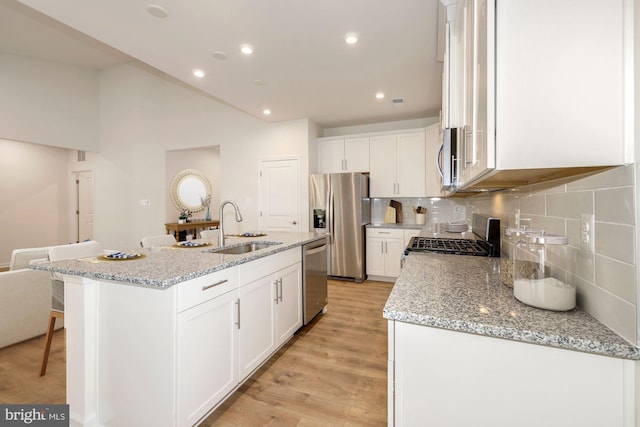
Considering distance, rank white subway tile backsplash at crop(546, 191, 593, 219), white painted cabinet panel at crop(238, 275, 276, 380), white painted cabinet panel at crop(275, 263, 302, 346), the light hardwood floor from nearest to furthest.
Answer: white subway tile backsplash at crop(546, 191, 593, 219), the light hardwood floor, white painted cabinet panel at crop(238, 275, 276, 380), white painted cabinet panel at crop(275, 263, 302, 346)

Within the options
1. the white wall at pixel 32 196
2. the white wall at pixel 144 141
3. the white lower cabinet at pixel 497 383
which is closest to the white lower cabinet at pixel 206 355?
the white lower cabinet at pixel 497 383

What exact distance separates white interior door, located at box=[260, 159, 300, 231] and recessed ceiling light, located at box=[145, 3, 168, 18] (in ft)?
9.28

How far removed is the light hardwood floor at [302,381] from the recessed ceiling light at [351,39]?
2643 mm

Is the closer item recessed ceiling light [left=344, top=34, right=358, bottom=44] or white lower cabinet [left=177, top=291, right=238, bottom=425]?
white lower cabinet [left=177, top=291, right=238, bottom=425]

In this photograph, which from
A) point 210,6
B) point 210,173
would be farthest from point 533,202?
point 210,173

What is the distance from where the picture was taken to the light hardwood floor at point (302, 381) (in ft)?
5.43

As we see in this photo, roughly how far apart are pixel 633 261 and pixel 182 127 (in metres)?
6.42

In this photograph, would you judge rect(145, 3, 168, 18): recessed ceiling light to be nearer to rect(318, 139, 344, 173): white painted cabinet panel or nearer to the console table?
rect(318, 139, 344, 173): white painted cabinet panel

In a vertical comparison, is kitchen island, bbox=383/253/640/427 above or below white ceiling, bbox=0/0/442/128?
below

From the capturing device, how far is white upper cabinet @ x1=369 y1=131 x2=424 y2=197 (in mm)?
4434

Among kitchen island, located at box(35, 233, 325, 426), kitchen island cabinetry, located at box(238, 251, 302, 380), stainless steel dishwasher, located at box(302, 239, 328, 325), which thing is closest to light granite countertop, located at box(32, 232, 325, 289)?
kitchen island, located at box(35, 233, 325, 426)

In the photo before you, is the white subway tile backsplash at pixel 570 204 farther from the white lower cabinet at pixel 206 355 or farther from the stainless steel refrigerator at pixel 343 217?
the stainless steel refrigerator at pixel 343 217

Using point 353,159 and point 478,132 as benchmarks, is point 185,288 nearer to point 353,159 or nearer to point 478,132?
point 478,132

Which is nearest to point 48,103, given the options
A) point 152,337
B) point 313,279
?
point 313,279
